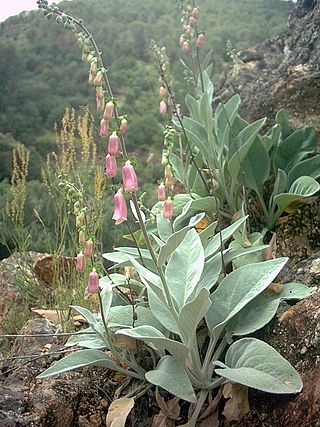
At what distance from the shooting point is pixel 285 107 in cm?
311

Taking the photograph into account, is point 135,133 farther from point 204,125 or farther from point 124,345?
point 124,345

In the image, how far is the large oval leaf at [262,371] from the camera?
153 cm

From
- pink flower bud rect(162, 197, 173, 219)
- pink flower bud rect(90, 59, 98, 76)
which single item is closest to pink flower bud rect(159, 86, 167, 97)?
pink flower bud rect(162, 197, 173, 219)

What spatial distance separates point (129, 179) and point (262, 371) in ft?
2.05

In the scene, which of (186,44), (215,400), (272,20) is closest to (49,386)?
(215,400)

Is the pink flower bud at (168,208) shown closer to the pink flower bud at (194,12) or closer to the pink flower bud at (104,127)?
the pink flower bud at (104,127)

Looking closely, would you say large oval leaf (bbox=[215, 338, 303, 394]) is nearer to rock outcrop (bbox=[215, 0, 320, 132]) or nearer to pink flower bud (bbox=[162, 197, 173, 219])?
pink flower bud (bbox=[162, 197, 173, 219])

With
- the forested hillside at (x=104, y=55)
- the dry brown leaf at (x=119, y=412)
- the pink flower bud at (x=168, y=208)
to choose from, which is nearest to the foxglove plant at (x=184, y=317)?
the pink flower bud at (x=168, y=208)

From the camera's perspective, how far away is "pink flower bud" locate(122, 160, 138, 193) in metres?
1.54

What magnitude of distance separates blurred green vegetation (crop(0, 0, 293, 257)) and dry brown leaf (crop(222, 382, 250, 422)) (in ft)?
27.1

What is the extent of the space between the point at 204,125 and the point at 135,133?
940 cm

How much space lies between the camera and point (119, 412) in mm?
1748

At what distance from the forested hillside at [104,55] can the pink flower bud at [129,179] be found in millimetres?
8261

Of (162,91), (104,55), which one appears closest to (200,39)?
(162,91)
